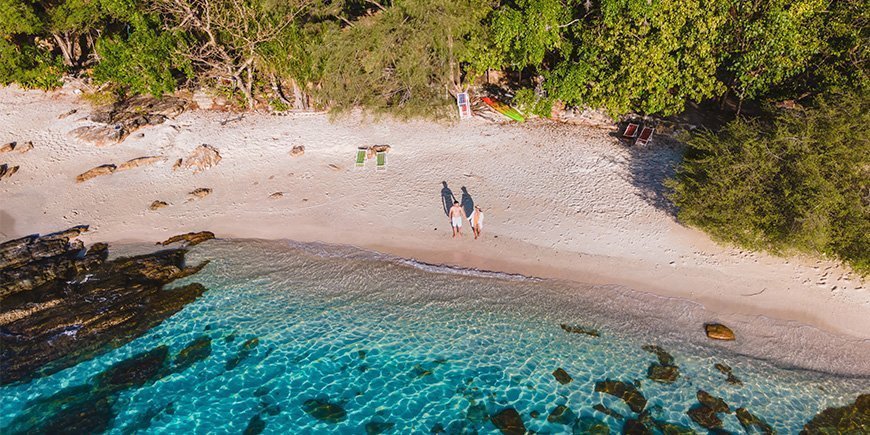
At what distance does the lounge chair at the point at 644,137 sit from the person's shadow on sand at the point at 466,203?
9.67 m

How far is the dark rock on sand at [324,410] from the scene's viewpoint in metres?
14.0

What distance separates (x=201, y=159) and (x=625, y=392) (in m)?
22.9

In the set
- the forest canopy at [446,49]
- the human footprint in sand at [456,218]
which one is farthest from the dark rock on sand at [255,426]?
the forest canopy at [446,49]

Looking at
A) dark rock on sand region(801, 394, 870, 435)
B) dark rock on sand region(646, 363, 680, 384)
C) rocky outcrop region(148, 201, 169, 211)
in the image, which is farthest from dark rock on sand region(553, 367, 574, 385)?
rocky outcrop region(148, 201, 169, 211)

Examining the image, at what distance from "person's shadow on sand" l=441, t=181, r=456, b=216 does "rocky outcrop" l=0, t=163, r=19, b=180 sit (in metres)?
23.3

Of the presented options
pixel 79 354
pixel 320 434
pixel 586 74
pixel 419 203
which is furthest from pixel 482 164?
pixel 79 354

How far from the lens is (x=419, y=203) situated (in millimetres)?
21750

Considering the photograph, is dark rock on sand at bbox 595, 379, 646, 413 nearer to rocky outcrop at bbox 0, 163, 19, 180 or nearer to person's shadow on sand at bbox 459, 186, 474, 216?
person's shadow on sand at bbox 459, 186, 474, 216

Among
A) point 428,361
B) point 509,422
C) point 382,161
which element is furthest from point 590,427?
point 382,161

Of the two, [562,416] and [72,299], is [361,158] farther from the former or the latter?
[562,416]

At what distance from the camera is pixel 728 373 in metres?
14.6

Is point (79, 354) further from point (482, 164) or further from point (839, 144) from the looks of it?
point (839, 144)

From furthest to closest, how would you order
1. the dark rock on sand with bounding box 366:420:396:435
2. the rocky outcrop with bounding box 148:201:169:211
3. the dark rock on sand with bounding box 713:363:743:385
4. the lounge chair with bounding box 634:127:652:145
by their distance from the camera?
the lounge chair with bounding box 634:127:652:145, the rocky outcrop with bounding box 148:201:169:211, the dark rock on sand with bounding box 713:363:743:385, the dark rock on sand with bounding box 366:420:396:435

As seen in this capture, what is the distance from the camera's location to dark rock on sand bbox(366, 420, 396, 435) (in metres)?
13.5
